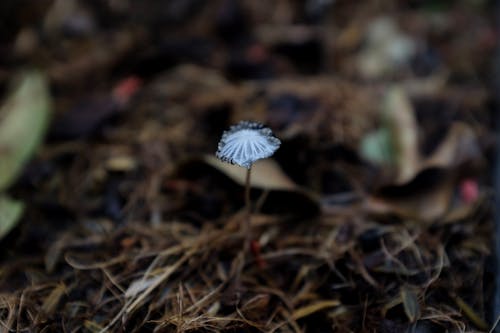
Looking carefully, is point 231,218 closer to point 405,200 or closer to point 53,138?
point 405,200

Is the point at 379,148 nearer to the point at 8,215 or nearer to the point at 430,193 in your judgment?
the point at 430,193

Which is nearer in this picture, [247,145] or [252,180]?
[247,145]

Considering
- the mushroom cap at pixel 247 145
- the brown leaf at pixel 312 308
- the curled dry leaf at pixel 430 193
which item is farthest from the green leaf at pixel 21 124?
the curled dry leaf at pixel 430 193

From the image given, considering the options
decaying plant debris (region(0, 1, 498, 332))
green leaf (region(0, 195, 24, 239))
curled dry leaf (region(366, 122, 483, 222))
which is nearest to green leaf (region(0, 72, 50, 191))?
decaying plant debris (region(0, 1, 498, 332))

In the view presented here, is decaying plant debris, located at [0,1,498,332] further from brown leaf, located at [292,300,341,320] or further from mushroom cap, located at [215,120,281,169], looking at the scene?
mushroom cap, located at [215,120,281,169]

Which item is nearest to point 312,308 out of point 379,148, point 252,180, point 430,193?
point 252,180

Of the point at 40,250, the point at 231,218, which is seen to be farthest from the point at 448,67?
the point at 40,250
